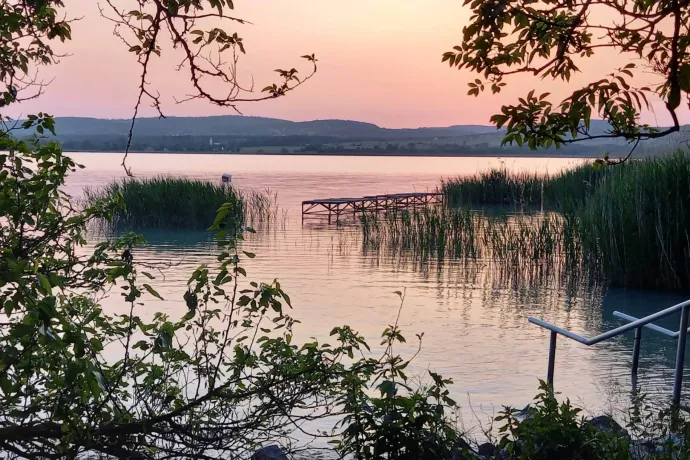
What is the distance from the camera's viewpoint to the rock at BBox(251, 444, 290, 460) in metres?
5.23

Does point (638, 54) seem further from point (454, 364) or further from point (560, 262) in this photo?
point (560, 262)

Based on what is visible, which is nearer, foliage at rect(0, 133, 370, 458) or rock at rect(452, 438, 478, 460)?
foliage at rect(0, 133, 370, 458)

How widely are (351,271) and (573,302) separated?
16.1ft

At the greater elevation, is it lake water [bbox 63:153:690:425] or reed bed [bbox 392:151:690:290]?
reed bed [bbox 392:151:690:290]

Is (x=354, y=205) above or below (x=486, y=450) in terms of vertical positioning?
below

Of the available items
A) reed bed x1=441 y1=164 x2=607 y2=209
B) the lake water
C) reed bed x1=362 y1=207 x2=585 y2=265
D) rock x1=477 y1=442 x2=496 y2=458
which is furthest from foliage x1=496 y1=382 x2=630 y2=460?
reed bed x1=441 y1=164 x2=607 y2=209

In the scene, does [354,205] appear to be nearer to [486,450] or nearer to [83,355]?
[486,450]

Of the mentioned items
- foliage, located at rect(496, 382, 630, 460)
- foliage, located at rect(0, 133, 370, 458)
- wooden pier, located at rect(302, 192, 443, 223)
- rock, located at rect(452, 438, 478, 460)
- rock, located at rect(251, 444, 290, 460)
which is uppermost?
foliage, located at rect(0, 133, 370, 458)

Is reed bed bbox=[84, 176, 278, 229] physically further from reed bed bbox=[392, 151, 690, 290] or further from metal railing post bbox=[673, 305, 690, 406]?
metal railing post bbox=[673, 305, 690, 406]

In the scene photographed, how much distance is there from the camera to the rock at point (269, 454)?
523 cm

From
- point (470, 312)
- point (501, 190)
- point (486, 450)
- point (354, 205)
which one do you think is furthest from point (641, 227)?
point (501, 190)

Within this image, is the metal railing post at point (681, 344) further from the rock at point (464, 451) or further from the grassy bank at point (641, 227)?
the grassy bank at point (641, 227)

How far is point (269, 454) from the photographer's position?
5.27 metres

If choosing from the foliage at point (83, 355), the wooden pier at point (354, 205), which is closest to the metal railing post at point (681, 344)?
the foliage at point (83, 355)
